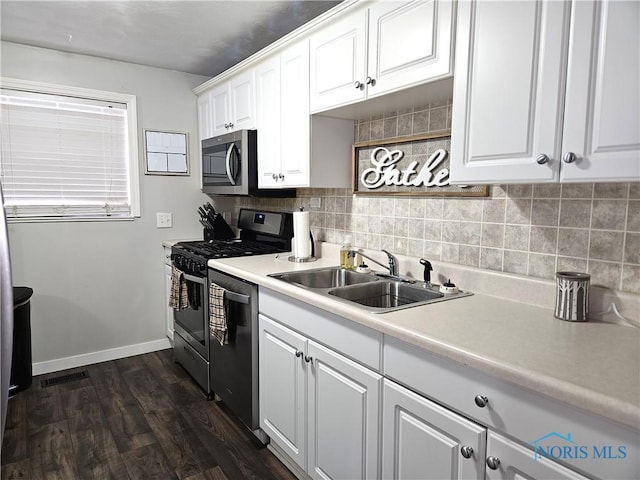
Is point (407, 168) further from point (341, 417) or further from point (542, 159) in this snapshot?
point (341, 417)

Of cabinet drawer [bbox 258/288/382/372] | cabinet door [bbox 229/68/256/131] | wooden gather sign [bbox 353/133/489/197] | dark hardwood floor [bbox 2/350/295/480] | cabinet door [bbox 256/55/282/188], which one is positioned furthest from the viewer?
cabinet door [bbox 229/68/256/131]

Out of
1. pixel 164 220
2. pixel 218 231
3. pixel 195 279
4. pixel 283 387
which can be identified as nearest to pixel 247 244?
pixel 218 231

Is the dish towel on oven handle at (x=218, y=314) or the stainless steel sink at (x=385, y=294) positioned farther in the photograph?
the dish towel on oven handle at (x=218, y=314)

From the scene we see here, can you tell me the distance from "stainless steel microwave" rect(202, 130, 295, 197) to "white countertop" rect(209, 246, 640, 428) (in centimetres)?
126

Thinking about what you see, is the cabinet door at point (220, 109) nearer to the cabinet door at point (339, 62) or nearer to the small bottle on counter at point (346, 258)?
the cabinet door at point (339, 62)

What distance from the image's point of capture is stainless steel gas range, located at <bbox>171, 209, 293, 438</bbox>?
216 cm

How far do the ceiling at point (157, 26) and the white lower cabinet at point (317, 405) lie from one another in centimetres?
170

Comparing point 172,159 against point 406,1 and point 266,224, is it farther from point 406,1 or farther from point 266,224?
point 406,1

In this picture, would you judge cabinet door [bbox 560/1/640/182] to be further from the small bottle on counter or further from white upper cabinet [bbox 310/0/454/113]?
the small bottle on counter

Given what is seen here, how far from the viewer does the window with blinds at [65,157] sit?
2.86 meters

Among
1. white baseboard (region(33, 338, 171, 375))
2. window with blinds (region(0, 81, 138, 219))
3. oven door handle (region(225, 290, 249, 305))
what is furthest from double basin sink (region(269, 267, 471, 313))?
white baseboard (region(33, 338, 171, 375))

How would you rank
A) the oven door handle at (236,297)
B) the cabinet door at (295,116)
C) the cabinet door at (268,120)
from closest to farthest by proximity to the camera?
the oven door handle at (236,297) → the cabinet door at (295,116) → the cabinet door at (268,120)

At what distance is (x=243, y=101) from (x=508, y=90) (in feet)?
6.37

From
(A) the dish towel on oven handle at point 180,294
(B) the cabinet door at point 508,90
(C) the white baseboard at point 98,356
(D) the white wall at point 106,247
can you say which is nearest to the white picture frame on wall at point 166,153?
(D) the white wall at point 106,247
